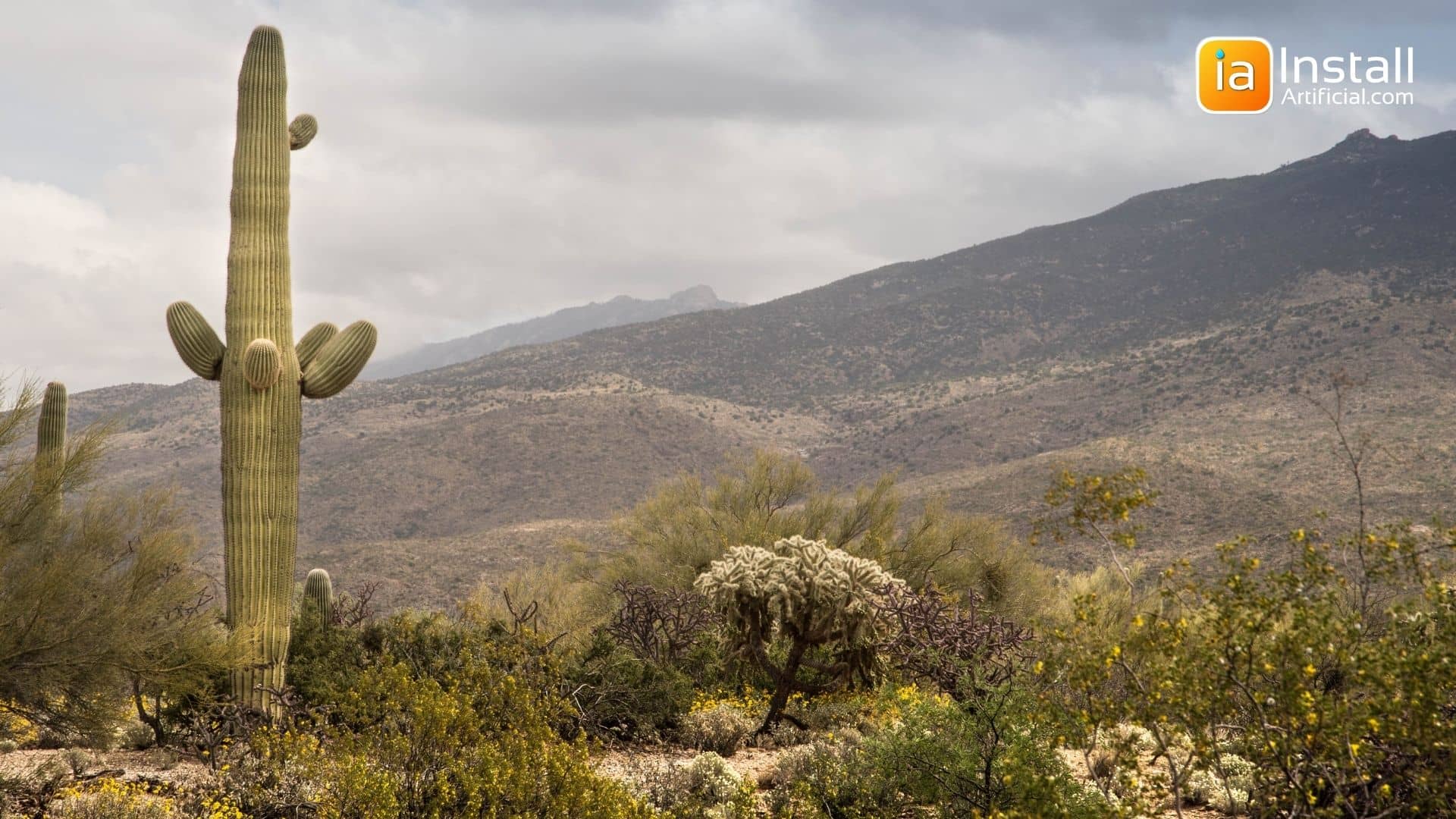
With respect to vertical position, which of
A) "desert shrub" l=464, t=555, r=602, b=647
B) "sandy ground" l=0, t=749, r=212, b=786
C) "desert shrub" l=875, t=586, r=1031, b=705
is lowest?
"desert shrub" l=464, t=555, r=602, b=647

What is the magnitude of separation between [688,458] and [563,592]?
35.2 m

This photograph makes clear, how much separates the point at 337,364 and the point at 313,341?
440 millimetres

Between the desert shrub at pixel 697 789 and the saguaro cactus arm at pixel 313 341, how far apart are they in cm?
579

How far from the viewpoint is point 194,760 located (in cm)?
964

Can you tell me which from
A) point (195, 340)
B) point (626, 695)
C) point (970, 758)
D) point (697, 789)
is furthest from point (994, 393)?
point (970, 758)

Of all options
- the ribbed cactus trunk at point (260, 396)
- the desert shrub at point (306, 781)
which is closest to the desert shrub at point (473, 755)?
the desert shrub at point (306, 781)

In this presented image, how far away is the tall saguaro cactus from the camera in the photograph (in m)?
10.6

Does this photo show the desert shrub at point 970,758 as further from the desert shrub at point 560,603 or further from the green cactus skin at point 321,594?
the green cactus skin at point 321,594

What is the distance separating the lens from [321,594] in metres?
13.5

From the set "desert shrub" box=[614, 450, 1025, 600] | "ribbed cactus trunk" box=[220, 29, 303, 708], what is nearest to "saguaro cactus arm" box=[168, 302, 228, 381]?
"ribbed cactus trunk" box=[220, 29, 303, 708]

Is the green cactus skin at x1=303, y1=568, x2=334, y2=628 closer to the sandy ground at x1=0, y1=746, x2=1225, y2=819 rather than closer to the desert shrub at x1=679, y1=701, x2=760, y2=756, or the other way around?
the sandy ground at x1=0, y1=746, x2=1225, y2=819

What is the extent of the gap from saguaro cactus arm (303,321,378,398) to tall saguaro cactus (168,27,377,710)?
0.01m

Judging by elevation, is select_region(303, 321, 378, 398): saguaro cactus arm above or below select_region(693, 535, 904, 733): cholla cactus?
above

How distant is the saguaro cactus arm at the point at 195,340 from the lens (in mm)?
11172
